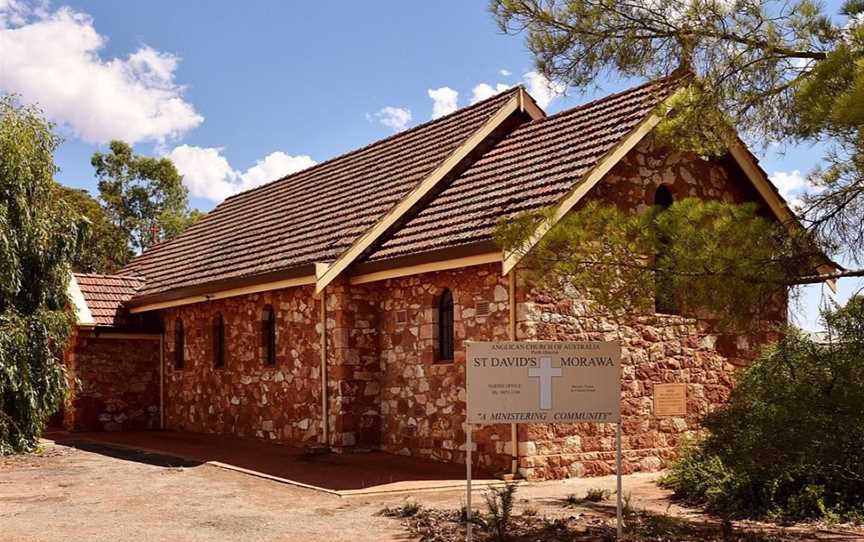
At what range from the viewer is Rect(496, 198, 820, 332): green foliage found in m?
8.03

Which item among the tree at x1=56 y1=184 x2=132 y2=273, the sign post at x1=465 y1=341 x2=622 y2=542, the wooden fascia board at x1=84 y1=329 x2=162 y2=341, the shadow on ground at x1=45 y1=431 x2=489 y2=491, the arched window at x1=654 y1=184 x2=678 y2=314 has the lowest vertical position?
the shadow on ground at x1=45 y1=431 x2=489 y2=491

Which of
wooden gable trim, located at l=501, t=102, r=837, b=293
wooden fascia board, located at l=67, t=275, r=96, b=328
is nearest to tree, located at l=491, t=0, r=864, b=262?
wooden gable trim, located at l=501, t=102, r=837, b=293

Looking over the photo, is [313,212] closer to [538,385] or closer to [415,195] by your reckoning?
[415,195]

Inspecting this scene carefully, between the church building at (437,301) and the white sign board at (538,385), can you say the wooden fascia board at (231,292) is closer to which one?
the church building at (437,301)

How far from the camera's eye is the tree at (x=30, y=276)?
1578 centimetres

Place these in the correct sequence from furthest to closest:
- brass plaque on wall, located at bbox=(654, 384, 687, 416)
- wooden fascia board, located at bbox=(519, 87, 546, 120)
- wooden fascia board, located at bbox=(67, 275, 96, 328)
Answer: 1. wooden fascia board, located at bbox=(67, 275, 96, 328)
2. wooden fascia board, located at bbox=(519, 87, 546, 120)
3. brass plaque on wall, located at bbox=(654, 384, 687, 416)

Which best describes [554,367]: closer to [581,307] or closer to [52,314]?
[581,307]

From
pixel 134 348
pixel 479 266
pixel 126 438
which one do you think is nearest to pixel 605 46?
pixel 479 266

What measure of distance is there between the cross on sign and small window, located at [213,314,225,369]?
1174 centimetres

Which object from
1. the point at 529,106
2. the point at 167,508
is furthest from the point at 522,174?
the point at 167,508

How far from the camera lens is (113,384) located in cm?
2102

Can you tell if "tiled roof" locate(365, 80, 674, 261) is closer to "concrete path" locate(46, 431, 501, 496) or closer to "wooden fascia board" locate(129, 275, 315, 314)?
"wooden fascia board" locate(129, 275, 315, 314)

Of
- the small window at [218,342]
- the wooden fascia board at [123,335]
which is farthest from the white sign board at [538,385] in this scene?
the wooden fascia board at [123,335]

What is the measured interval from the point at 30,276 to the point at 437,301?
24.3ft
